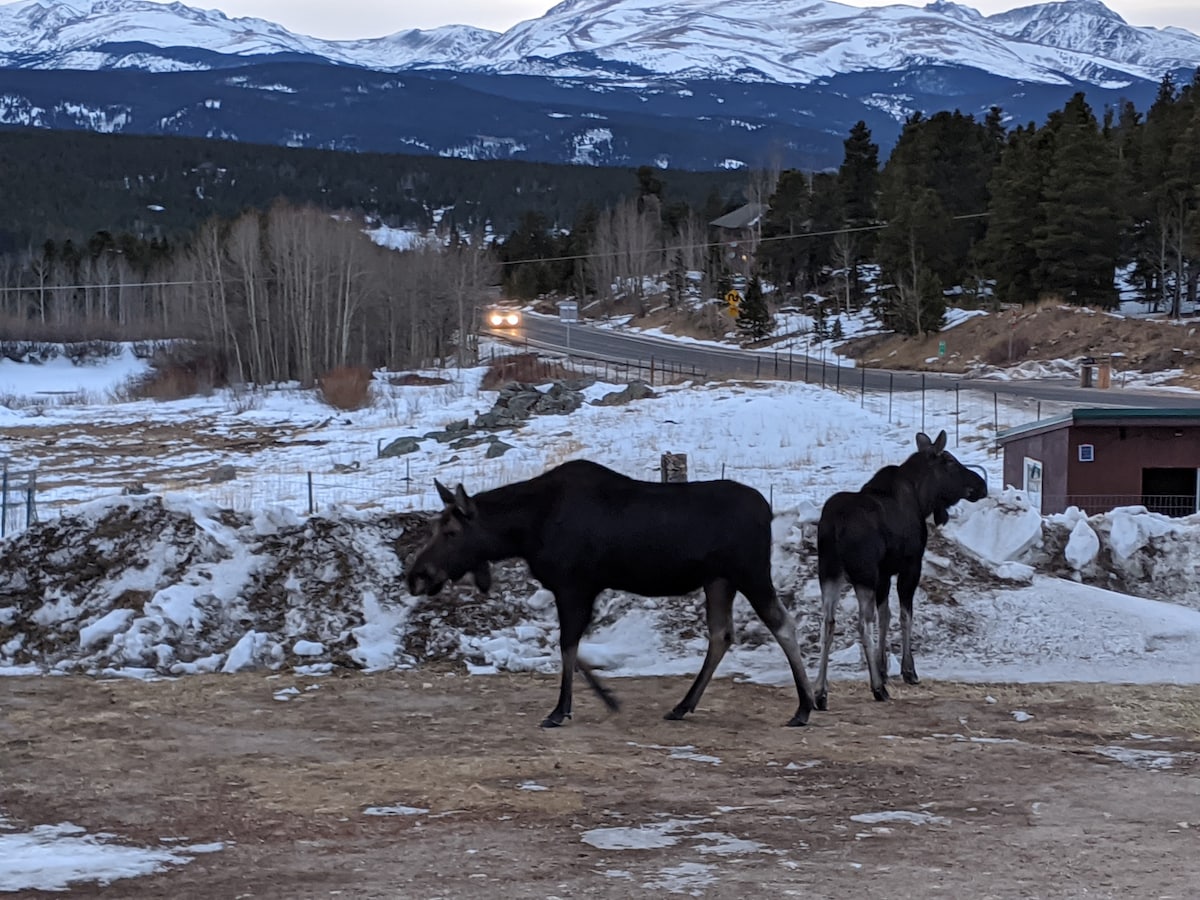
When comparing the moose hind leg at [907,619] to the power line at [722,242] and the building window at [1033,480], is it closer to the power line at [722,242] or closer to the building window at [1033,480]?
the building window at [1033,480]

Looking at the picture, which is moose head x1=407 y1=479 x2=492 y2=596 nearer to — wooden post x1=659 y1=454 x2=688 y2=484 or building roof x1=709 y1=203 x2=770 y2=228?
wooden post x1=659 y1=454 x2=688 y2=484

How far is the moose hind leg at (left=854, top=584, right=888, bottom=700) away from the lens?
1159 centimetres

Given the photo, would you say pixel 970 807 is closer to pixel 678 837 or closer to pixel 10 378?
pixel 678 837

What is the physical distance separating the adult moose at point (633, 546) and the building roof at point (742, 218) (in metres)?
119

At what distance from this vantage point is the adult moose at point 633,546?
35.6 ft

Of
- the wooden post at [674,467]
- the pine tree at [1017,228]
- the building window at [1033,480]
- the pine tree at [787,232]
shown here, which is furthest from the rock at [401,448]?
the pine tree at [787,232]

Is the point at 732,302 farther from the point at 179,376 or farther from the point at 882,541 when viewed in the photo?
the point at 882,541

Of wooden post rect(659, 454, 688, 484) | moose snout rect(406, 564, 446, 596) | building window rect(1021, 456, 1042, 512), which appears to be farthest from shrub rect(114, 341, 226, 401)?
moose snout rect(406, 564, 446, 596)

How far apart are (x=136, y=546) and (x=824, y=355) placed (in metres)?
61.6

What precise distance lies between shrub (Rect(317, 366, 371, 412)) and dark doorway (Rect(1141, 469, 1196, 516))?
37.0 meters

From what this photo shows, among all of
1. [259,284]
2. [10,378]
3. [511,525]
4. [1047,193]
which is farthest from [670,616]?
[10,378]

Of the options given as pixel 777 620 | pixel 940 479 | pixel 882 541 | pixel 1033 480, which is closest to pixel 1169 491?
pixel 1033 480

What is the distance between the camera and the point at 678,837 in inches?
297

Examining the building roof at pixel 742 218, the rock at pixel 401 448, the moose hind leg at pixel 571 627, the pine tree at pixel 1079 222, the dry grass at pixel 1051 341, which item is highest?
the building roof at pixel 742 218
